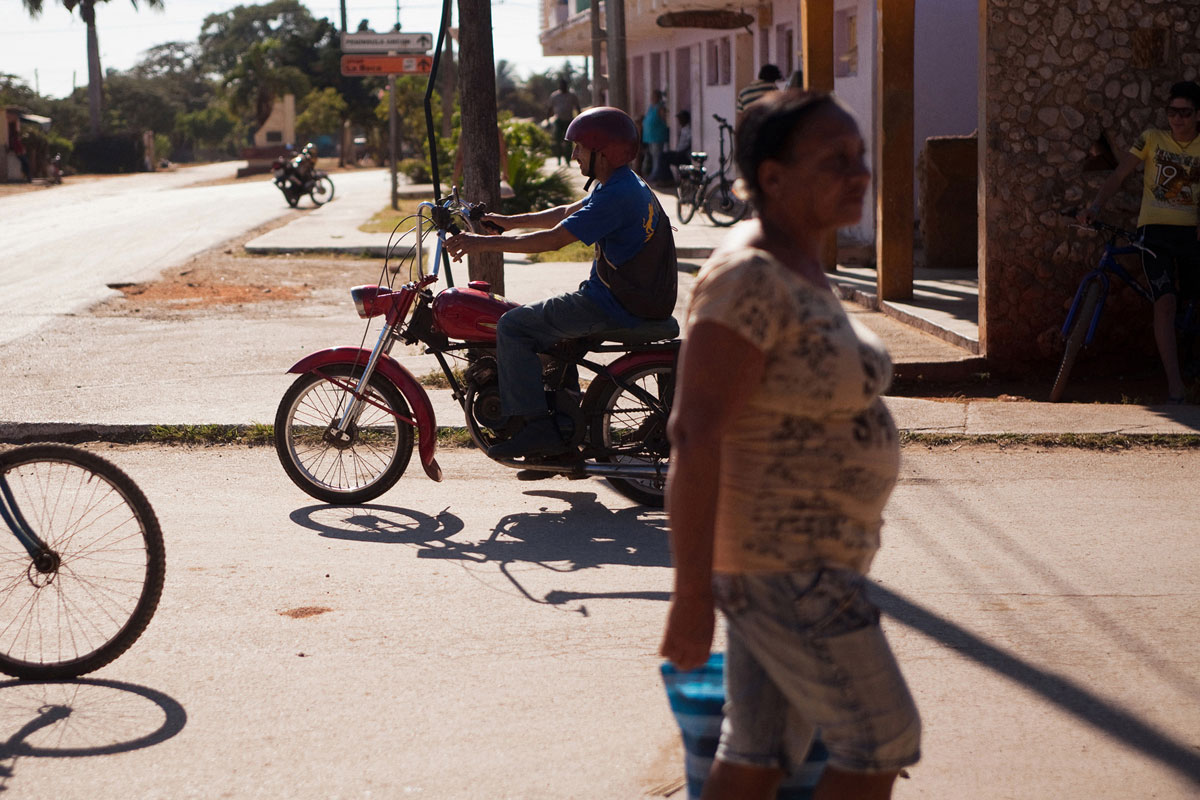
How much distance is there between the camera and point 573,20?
32969 millimetres

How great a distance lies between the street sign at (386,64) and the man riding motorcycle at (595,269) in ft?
56.2

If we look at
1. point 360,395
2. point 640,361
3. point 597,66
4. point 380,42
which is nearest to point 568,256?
point 597,66

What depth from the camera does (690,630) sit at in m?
2.47

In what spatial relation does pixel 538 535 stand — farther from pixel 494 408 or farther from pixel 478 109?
pixel 478 109

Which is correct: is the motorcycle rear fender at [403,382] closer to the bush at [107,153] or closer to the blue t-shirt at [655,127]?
the blue t-shirt at [655,127]

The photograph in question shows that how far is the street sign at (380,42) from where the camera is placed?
2162 centimetres

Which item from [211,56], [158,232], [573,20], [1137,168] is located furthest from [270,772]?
[211,56]

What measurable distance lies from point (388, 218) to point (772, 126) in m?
24.0

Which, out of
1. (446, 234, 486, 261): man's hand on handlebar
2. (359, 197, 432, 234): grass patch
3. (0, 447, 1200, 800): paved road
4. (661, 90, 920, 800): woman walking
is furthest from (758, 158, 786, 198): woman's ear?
(359, 197, 432, 234): grass patch

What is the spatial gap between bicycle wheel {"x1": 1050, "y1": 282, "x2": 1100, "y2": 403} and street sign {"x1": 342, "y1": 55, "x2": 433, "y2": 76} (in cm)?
1565

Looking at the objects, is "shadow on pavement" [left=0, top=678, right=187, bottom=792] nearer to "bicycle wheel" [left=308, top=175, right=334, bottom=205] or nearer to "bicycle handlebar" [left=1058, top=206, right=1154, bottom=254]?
"bicycle handlebar" [left=1058, top=206, right=1154, bottom=254]

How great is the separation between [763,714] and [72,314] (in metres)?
12.1

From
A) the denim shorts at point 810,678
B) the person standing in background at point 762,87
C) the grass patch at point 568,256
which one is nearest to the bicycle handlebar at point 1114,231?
the person standing in background at point 762,87

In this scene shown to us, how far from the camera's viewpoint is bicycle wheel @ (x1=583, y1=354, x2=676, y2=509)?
634 centimetres
